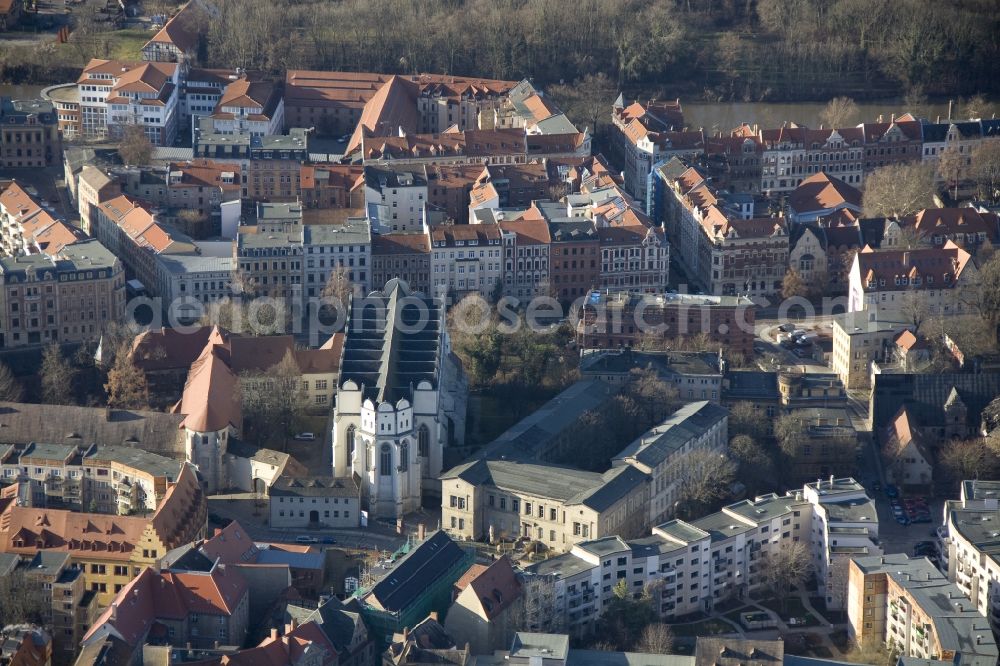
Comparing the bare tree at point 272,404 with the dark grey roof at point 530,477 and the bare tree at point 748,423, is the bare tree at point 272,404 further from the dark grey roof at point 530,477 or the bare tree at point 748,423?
the bare tree at point 748,423

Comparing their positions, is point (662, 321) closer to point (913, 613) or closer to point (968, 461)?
point (968, 461)

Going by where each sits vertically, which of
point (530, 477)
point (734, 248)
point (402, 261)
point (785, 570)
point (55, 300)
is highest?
point (55, 300)

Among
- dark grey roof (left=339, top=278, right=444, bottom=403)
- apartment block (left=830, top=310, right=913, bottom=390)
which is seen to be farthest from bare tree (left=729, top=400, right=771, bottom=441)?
dark grey roof (left=339, top=278, right=444, bottom=403)

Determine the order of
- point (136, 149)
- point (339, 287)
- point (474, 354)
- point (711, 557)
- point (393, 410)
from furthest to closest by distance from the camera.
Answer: point (136, 149), point (339, 287), point (474, 354), point (393, 410), point (711, 557)

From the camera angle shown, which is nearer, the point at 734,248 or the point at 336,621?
the point at 336,621

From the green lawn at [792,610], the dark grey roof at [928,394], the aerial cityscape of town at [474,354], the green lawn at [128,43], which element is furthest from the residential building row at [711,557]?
the green lawn at [128,43]

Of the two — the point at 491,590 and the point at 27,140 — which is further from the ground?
the point at 27,140

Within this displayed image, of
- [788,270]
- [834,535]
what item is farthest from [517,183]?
[834,535]

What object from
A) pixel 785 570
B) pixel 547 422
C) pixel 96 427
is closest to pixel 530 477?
pixel 547 422

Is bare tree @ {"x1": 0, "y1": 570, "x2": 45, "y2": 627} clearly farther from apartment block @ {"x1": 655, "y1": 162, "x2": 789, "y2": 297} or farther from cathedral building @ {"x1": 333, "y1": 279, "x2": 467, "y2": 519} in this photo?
apartment block @ {"x1": 655, "y1": 162, "x2": 789, "y2": 297}
